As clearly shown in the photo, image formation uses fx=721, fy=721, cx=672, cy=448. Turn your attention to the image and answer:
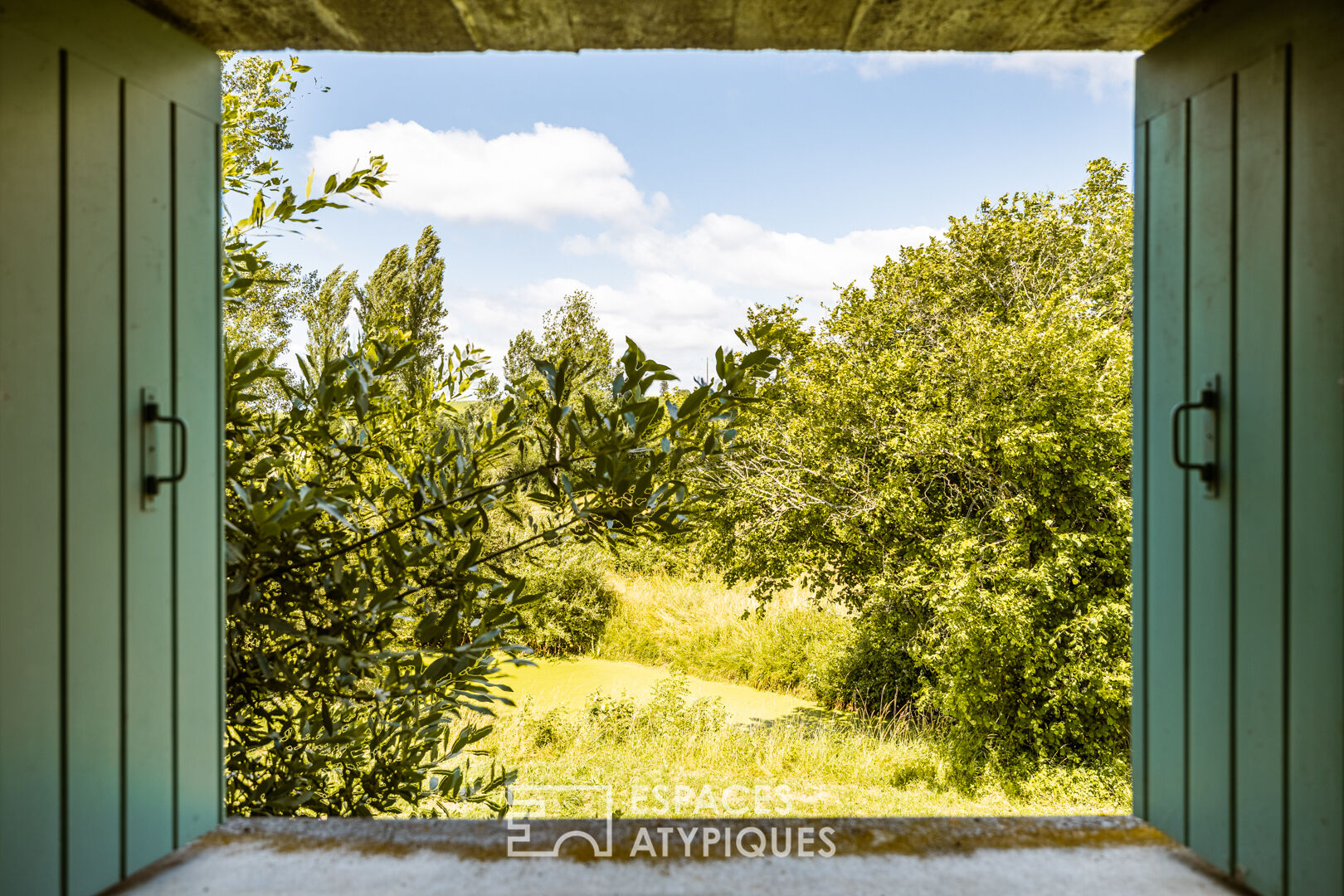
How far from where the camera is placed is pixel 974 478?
6.77 metres

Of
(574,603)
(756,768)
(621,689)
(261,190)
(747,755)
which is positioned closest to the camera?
(261,190)
